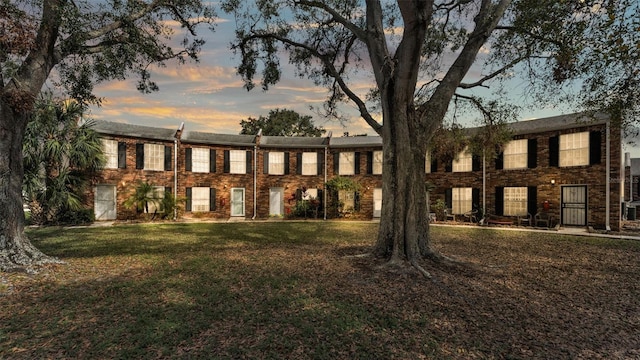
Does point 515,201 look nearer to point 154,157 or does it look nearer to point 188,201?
point 188,201

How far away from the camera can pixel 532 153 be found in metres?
16.9

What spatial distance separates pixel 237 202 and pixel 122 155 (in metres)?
7.51

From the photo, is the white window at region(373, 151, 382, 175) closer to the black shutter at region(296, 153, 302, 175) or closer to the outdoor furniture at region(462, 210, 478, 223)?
the black shutter at region(296, 153, 302, 175)

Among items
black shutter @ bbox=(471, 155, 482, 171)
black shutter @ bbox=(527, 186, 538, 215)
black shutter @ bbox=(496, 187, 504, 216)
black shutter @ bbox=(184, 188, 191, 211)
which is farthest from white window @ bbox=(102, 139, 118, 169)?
black shutter @ bbox=(527, 186, 538, 215)

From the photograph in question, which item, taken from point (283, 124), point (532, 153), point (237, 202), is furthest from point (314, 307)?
point (283, 124)

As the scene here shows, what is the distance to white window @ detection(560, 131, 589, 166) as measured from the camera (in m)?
15.2

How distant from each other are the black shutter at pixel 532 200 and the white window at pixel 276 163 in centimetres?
1549

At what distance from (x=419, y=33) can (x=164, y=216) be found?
58.0ft

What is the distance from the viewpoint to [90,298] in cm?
511

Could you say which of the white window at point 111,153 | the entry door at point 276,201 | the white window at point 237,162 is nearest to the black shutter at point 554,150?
the entry door at point 276,201

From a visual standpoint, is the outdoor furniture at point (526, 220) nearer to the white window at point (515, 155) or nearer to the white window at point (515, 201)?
the white window at point (515, 201)

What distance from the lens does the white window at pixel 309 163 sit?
22562 mm

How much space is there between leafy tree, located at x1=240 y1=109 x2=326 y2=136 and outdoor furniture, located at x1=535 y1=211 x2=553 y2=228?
2649cm

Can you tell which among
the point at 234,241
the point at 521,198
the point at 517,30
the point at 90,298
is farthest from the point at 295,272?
the point at 521,198
